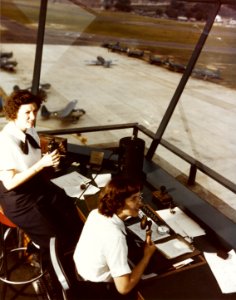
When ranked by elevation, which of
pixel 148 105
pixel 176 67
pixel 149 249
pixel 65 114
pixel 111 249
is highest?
pixel 111 249

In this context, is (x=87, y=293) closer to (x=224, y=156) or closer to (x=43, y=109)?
(x=224, y=156)

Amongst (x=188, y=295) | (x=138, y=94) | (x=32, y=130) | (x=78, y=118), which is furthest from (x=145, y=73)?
(x=188, y=295)

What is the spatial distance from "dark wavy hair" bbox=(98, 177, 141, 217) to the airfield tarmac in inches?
123

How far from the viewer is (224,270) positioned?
6.88ft

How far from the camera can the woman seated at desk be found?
1712 millimetres

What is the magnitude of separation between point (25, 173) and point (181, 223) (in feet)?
3.99

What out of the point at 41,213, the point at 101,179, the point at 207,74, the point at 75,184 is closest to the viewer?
the point at 41,213

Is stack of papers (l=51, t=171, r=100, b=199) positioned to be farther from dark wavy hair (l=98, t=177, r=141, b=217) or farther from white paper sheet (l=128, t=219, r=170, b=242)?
dark wavy hair (l=98, t=177, r=141, b=217)

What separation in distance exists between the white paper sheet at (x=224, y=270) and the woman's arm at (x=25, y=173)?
1218mm

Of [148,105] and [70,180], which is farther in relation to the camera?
[148,105]

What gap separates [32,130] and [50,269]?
1.18 metres

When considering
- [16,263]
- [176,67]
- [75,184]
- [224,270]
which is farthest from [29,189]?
[176,67]

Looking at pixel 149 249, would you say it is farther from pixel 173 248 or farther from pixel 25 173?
pixel 25 173

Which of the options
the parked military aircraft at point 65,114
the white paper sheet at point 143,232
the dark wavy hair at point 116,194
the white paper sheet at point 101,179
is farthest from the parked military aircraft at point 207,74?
the dark wavy hair at point 116,194
